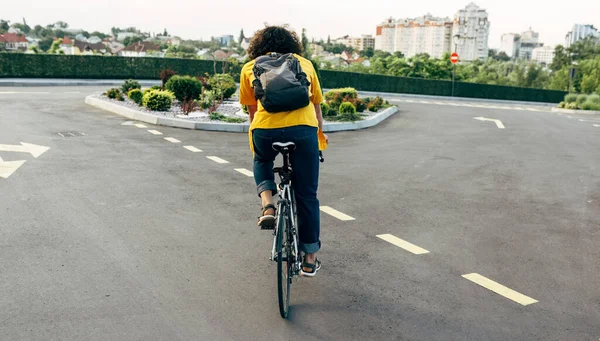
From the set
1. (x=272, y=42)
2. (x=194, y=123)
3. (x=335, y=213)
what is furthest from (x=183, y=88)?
(x=272, y=42)

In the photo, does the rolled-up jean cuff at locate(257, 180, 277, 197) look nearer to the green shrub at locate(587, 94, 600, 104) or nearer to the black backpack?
the black backpack

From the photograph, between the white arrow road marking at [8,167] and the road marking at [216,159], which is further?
the road marking at [216,159]

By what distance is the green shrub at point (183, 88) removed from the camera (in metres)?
16.3

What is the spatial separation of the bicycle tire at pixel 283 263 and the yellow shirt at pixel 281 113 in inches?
23.2

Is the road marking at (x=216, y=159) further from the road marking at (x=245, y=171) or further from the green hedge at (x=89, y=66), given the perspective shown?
the green hedge at (x=89, y=66)

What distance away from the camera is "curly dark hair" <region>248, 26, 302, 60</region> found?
425cm

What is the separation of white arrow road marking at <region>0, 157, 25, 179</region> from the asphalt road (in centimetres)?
16

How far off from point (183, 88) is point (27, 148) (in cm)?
718

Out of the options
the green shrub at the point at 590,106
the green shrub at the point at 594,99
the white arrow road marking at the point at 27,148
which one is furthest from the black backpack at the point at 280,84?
the green shrub at the point at 594,99

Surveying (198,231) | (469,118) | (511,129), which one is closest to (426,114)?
(469,118)

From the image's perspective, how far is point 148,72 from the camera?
105 ft

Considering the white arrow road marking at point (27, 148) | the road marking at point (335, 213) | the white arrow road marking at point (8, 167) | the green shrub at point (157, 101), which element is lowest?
the road marking at point (335, 213)

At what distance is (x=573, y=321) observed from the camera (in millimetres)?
3979

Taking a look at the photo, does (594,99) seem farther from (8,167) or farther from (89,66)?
(8,167)
